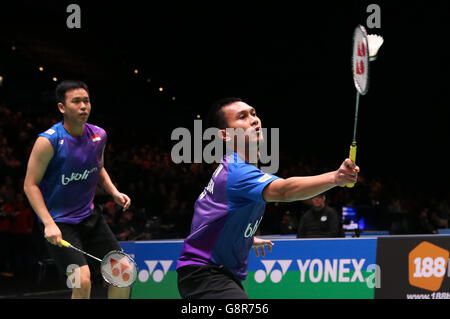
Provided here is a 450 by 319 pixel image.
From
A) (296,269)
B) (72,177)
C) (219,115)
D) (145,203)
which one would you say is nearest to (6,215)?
(145,203)

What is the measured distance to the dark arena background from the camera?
14203 millimetres

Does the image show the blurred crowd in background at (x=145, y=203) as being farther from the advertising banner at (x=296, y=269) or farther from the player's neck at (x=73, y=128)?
the player's neck at (x=73, y=128)

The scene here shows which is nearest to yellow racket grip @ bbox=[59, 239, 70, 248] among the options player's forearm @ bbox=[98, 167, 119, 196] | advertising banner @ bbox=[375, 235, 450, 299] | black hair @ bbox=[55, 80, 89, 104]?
player's forearm @ bbox=[98, 167, 119, 196]

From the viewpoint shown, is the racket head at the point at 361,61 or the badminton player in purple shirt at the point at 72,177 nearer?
the racket head at the point at 361,61

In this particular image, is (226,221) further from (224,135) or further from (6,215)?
(6,215)

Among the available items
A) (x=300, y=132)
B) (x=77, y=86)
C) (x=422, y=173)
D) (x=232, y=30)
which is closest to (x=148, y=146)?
(x=232, y=30)

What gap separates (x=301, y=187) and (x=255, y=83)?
17495 mm

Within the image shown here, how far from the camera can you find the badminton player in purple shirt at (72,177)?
4172 mm

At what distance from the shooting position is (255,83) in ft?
65.7

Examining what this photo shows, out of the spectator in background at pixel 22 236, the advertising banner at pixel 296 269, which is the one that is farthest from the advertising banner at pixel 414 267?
the spectator in background at pixel 22 236

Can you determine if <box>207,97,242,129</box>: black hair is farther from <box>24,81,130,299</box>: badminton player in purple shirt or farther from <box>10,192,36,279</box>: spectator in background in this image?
<box>10,192,36,279</box>: spectator in background

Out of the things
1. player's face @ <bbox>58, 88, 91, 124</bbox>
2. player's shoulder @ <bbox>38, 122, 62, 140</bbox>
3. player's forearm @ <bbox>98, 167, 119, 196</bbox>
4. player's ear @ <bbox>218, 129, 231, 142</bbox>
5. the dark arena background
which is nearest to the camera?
player's ear @ <bbox>218, 129, 231, 142</bbox>

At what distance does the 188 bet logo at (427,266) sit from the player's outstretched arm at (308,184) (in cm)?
437

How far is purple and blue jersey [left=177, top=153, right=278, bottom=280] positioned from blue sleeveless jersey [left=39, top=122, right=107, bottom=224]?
4.67 feet
